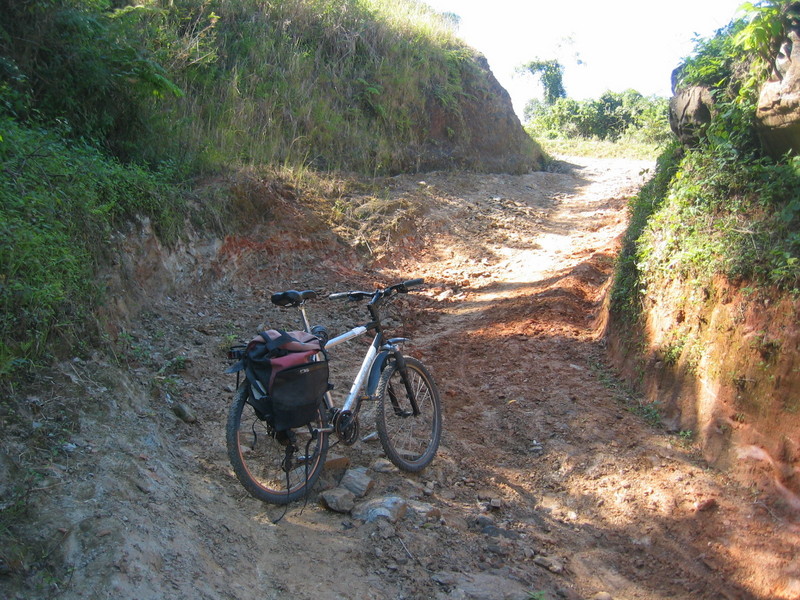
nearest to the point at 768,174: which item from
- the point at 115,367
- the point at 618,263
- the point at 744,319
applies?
the point at 744,319

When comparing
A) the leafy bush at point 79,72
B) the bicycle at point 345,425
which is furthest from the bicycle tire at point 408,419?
the leafy bush at point 79,72

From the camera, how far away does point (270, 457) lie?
4.12 meters

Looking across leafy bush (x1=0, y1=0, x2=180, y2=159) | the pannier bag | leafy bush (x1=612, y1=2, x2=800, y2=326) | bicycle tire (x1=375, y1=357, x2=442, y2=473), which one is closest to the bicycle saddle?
the pannier bag

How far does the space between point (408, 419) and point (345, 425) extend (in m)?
0.74

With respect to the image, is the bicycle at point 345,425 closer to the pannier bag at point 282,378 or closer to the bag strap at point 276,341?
the pannier bag at point 282,378

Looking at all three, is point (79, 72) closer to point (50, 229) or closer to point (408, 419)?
point (50, 229)

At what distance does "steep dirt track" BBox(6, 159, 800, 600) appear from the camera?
9.93 feet

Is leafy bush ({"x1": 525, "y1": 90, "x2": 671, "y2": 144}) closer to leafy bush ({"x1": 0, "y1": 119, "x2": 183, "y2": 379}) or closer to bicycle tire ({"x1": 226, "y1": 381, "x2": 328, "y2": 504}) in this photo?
leafy bush ({"x1": 0, "y1": 119, "x2": 183, "y2": 379})

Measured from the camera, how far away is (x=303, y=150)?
9.93m

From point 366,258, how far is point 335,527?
221 inches

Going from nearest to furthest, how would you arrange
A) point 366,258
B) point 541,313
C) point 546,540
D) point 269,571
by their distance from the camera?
1. point 269,571
2. point 546,540
3. point 541,313
4. point 366,258

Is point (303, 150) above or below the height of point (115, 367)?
above

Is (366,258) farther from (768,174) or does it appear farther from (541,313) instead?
(768,174)

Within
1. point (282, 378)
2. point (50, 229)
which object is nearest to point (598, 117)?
point (50, 229)
